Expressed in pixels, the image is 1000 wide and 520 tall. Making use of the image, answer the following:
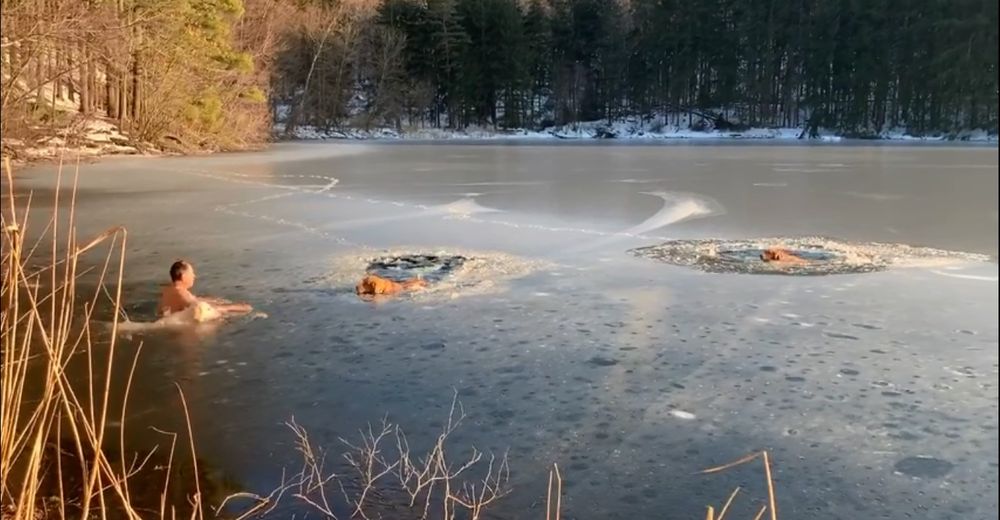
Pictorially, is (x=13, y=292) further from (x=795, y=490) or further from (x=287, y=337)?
(x=287, y=337)

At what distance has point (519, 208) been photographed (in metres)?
7.71

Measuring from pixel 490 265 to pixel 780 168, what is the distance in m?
8.34

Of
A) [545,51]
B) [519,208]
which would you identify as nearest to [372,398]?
[519,208]

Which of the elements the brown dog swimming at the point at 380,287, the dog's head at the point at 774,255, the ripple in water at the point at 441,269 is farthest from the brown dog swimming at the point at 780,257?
the brown dog swimming at the point at 380,287

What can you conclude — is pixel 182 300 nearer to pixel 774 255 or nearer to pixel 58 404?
pixel 58 404

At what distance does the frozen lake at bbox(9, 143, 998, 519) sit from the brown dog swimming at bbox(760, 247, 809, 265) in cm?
42

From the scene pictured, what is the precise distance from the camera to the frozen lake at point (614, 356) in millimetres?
2057

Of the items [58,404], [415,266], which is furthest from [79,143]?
[58,404]

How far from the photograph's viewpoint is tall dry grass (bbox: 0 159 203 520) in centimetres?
106

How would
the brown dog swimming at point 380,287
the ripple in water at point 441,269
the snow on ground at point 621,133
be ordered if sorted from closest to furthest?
the brown dog swimming at point 380,287 < the ripple in water at point 441,269 < the snow on ground at point 621,133

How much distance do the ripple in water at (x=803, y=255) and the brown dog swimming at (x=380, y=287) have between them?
153 centimetres

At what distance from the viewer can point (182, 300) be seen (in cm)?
363

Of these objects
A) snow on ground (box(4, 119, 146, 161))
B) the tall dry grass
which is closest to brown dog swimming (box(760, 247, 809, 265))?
the tall dry grass

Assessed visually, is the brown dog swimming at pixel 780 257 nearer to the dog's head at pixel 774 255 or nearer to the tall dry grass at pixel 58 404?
the dog's head at pixel 774 255
